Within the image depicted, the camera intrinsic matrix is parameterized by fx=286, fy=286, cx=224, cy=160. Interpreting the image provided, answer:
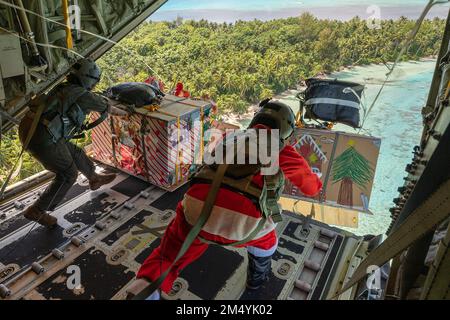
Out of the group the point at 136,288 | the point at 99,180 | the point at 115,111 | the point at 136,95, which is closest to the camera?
the point at 136,288

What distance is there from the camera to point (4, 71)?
341 cm

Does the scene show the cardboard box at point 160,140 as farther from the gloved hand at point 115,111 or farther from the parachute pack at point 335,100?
the parachute pack at point 335,100

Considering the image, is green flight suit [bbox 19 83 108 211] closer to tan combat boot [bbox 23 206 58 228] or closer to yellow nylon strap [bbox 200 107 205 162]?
tan combat boot [bbox 23 206 58 228]

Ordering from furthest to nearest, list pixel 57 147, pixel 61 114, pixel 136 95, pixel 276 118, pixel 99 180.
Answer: pixel 99 180, pixel 136 95, pixel 57 147, pixel 61 114, pixel 276 118

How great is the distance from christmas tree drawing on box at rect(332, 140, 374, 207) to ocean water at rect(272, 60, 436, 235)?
10.3 ft

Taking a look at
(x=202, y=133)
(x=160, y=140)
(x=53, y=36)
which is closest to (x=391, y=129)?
(x=202, y=133)

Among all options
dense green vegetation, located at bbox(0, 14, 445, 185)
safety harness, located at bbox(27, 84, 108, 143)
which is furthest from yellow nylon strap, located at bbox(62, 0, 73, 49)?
dense green vegetation, located at bbox(0, 14, 445, 185)

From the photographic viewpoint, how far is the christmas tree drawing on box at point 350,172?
137 inches

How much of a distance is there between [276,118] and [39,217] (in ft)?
9.88

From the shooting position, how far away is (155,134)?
3.79 m

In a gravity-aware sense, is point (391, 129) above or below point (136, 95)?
below

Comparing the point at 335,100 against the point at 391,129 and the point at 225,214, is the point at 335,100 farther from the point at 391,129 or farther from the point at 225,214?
the point at 391,129

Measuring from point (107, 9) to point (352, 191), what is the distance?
4606 millimetres

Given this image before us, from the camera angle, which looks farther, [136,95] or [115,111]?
[136,95]
